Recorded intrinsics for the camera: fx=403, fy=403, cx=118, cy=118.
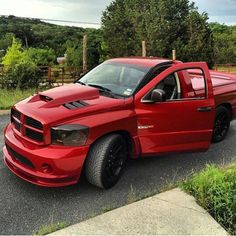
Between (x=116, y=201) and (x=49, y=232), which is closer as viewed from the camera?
(x=49, y=232)

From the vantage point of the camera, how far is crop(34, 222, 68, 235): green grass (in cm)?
385

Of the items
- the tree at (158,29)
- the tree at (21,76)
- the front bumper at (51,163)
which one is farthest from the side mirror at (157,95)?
the tree at (158,29)

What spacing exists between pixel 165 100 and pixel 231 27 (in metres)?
106

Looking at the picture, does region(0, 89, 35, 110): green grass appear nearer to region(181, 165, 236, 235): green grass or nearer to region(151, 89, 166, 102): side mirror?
region(151, 89, 166, 102): side mirror

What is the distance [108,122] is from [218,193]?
1493 millimetres

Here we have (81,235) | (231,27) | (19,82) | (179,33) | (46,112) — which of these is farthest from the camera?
(231,27)

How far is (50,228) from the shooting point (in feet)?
12.8

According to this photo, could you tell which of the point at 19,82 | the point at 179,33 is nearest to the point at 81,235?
the point at 19,82

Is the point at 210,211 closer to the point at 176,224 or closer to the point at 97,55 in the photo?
the point at 176,224

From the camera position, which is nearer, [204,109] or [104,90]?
[104,90]

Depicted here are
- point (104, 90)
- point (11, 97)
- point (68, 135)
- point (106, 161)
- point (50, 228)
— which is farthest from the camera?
point (11, 97)

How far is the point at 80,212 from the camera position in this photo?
4.38 meters

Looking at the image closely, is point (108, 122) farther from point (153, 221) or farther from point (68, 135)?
point (153, 221)

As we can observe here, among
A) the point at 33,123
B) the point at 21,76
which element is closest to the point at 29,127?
the point at 33,123
